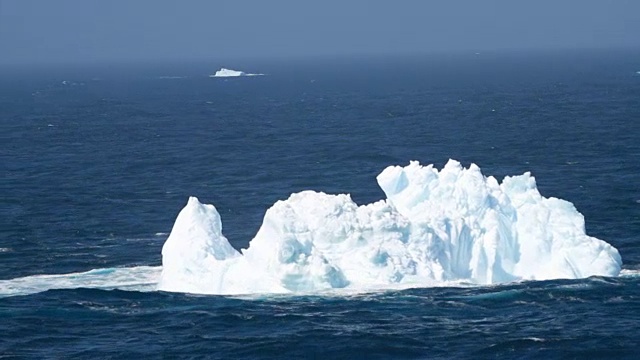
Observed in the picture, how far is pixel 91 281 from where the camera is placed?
56.8m

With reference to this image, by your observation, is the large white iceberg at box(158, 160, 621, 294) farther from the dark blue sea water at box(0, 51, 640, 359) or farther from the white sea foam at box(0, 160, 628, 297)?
the dark blue sea water at box(0, 51, 640, 359)

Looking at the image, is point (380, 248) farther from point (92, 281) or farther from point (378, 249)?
point (92, 281)

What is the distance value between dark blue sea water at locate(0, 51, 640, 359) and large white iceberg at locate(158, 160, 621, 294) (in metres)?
1.58

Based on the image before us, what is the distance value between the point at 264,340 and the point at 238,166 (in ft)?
174

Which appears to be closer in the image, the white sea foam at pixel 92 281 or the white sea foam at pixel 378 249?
the white sea foam at pixel 378 249

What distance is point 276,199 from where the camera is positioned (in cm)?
7962

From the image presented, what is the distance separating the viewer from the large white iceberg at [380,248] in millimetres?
53281

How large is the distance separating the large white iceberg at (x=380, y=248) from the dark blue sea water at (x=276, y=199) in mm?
1584

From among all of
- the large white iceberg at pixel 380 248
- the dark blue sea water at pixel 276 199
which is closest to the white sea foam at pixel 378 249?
the large white iceberg at pixel 380 248

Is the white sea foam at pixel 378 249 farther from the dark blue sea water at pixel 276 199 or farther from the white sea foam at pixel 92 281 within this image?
the dark blue sea water at pixel 276 199

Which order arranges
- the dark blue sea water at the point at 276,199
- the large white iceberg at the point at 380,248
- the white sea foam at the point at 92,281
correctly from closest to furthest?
the dark blue sea water at the point at 276,199, the large white iceberg at the point at 380,248, the white sea foam at the point at 92,281

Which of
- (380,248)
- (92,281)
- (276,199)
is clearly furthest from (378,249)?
(276,199)

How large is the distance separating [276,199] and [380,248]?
88.8 ft

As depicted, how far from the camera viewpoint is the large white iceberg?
53.3 meters
